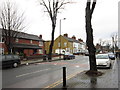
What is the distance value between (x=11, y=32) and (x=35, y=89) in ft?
65.3

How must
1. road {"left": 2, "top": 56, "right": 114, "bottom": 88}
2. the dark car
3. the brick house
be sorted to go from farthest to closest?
the brick house → the dark car → road {"left": 2, "top": 56, "right": 114, "bottom": 88}

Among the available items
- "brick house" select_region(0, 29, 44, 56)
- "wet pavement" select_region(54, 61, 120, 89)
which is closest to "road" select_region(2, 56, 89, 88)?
"wet pavement" select_region(54, 61, 120, 89)

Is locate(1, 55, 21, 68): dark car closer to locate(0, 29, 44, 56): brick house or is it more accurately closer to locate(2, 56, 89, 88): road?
locate(2, 56, 89, 88): road

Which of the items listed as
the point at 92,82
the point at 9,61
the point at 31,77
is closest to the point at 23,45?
the point at 9,61

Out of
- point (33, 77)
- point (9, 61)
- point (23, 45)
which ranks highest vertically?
point (23, 45)

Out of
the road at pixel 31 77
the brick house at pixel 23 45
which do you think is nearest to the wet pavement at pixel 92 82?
the road at pixel 31 77

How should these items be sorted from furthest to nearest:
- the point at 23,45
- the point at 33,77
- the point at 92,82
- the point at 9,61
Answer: the point at 23,45 → the point at 9,61 → the point at 33,77 → the point at 92,82

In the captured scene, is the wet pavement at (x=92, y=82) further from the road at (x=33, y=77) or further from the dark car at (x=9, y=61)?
the dark car at (x=9, y=61)

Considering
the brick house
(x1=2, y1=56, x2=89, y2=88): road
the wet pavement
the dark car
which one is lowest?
(x1=2, y1=56, x2=89, y2=88): road

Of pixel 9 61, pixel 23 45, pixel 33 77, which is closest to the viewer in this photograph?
pixel 33 77

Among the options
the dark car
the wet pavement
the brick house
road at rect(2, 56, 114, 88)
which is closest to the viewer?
the wet pavement

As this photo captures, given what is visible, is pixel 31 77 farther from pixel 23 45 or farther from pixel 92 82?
pixel 23 45

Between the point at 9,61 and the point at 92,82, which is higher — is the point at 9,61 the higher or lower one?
the higher one

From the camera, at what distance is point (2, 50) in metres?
32.3
